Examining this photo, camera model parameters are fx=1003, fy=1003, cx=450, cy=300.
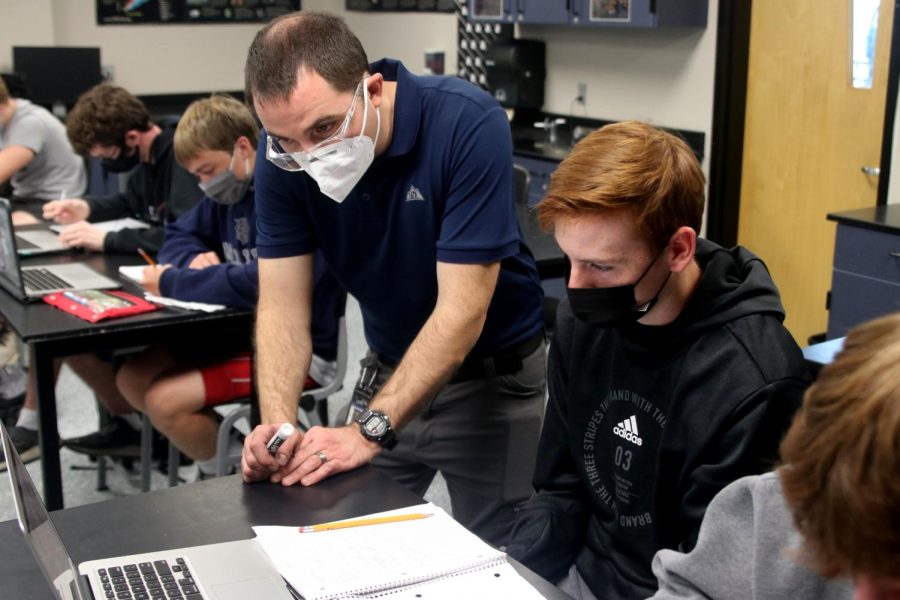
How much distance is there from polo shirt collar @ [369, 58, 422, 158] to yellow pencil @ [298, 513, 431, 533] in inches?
24.9

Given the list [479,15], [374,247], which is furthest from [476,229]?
[479,15]

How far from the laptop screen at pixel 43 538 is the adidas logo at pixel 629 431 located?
2.50ft

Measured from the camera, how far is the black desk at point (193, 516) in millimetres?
1347

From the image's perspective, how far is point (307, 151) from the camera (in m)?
1.65

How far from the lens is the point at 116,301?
2.54 metres

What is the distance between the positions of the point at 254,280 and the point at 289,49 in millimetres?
1031

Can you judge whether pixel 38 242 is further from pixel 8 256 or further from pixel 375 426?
pixel 375 426

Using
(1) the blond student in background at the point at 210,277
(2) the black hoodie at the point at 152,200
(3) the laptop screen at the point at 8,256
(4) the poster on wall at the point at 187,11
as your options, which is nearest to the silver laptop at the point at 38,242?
(2) the black hoodie at the point at 152,200

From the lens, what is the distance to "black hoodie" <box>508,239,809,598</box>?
4.23ft

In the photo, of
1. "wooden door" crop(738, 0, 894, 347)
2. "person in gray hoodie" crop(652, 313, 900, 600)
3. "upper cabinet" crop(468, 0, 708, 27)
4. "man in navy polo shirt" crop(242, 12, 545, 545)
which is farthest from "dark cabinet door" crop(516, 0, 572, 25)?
"person in gray hoodie" crop(652, 313, 900, 600)

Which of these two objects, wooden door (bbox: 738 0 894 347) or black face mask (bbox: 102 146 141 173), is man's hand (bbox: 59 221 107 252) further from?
wooden door (bbox: 738 0 894 347)

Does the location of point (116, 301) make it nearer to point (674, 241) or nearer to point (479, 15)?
point (674, 241)

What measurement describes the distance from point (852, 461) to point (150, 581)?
0.90 metres

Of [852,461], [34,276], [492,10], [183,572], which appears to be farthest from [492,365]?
[492,10]
